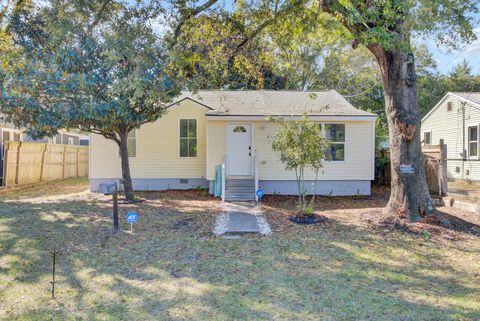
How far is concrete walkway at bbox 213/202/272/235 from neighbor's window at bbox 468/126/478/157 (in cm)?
1146

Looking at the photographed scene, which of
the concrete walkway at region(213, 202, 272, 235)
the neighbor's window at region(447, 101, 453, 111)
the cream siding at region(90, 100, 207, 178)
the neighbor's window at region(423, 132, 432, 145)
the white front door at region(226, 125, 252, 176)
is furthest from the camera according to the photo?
the neighbor's window at region(423, 132, 432, 145)

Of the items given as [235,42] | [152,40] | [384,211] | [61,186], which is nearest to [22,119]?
[152,40]

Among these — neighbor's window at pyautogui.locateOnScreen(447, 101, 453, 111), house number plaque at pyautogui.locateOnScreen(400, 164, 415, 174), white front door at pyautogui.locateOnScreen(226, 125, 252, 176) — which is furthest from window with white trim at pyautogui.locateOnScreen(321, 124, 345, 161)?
neighbor's window at pyautogui.locateOnScreen(447, 101, 453, 111)

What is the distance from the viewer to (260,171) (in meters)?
12.2

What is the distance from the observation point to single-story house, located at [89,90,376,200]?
12008 mm

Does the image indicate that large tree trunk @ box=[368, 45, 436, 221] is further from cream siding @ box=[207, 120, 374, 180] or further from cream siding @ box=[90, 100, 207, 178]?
cream siding @ box=[90, 100, 207, 178]

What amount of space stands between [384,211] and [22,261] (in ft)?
24.4

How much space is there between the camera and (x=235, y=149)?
12297 mm

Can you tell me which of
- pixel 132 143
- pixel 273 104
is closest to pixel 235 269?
pixel 273 104

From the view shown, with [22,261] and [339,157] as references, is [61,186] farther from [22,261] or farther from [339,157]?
[339,157]

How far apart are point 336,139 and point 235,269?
8198mm

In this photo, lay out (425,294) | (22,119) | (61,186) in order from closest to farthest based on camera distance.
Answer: (425,294) → (22,119) → (61,186)

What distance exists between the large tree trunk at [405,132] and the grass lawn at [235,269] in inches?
22.8

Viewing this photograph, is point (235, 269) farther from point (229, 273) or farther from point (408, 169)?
point (408, 169)
